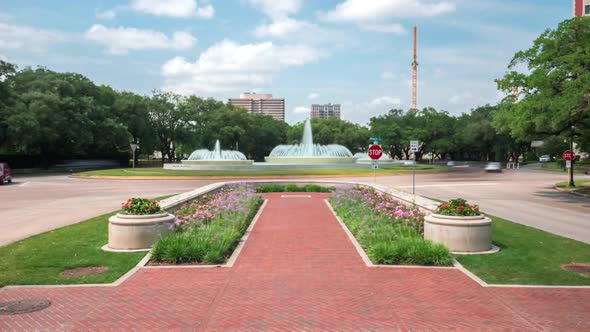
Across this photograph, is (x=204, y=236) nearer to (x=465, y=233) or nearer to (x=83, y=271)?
(x=83, y=271)

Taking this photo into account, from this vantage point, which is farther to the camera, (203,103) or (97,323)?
(203,103)

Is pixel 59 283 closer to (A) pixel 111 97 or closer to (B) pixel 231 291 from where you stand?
(B) pixel 231 291

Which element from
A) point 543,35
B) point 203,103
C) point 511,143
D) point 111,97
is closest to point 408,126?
point 511,143

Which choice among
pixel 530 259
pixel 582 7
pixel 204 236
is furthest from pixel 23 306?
pixel 582 7

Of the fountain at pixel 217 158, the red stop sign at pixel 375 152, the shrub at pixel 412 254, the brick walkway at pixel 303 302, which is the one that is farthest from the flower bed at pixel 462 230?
the fountain at pixel 217 158

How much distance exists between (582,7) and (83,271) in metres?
97.4

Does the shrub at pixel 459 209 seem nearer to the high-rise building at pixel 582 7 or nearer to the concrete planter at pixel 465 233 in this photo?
the concrete planter at pixel 465 233

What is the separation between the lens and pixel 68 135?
56344 millimetres

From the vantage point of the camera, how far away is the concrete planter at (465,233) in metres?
9.98

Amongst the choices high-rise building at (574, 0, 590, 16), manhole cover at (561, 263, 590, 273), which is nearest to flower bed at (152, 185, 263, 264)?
manhole cover at (561, 263, 590, 273)

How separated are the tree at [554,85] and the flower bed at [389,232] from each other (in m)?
10.5

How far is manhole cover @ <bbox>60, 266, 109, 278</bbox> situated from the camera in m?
8.22

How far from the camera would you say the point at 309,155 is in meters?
60.6

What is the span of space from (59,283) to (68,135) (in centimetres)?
5431
